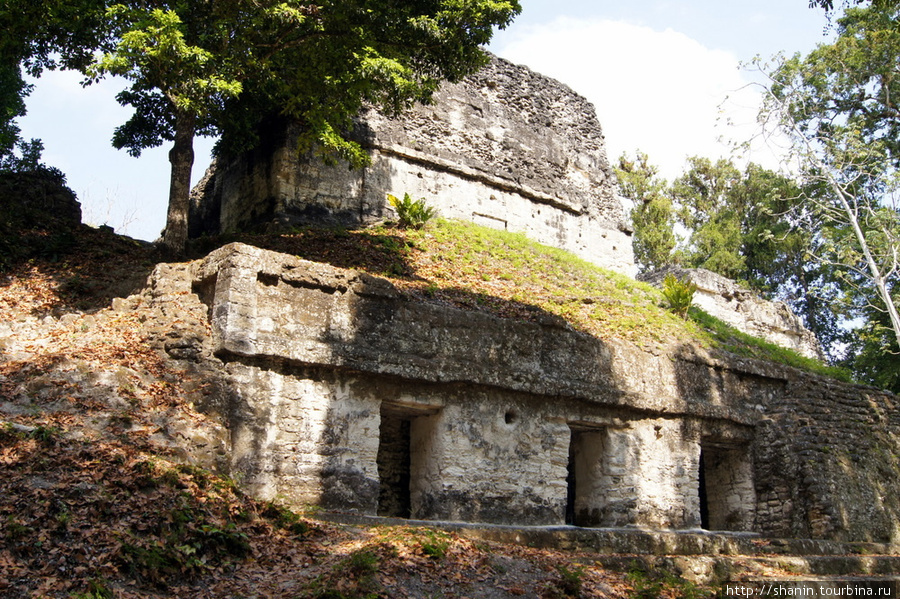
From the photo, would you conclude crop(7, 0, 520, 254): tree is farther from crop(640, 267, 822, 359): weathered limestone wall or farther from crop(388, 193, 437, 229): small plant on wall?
crop(640, 267, 822, 359): weathered limestone wall

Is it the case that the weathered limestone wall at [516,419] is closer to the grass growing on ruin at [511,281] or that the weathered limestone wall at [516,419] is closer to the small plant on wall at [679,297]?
the grass growing on ruin at [511,281]

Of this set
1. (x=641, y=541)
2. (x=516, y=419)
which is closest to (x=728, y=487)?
(x=641, y=541)

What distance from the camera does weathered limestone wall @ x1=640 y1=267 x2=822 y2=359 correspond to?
2219 cm

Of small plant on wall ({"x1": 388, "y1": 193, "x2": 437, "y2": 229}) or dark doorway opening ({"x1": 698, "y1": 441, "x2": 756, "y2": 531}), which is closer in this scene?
dark doorway opening ({"x1": 698, "y1": 441, "x2": 756, "y2": 531})

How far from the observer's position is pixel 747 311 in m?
22.8

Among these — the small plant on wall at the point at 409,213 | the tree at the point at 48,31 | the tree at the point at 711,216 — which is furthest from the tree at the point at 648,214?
the tree at the point at 48,31

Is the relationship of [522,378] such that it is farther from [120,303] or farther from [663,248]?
[663,248]

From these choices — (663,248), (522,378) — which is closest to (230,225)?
(522,378)

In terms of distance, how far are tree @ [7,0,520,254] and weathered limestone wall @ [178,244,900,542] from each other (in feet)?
12.5

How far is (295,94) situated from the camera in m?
13.2

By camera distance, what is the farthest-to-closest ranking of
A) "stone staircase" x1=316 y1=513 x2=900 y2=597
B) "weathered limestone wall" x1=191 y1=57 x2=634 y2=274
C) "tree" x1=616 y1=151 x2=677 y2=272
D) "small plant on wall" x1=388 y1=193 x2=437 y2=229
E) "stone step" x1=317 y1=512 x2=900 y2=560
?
"tree" x1=616 y1=151 x2=677 y2=272
"small plant on wall" x1=388 y1=193 x2=437 y2=229
"weathered limestone wall" x1=191 y1=57 x2=634 y2=274
"stone step" x1=317 y1=512 x2=900 y2=560
"stone staircase" x1=316 y1=513 x2=900 y2=597

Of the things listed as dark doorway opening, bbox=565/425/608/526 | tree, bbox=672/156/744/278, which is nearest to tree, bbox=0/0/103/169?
dark doorway opening, bbox=565/425/608/526

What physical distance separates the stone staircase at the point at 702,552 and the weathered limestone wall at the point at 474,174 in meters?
8.57

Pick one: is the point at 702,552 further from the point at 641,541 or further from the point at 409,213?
the point at 409,213
